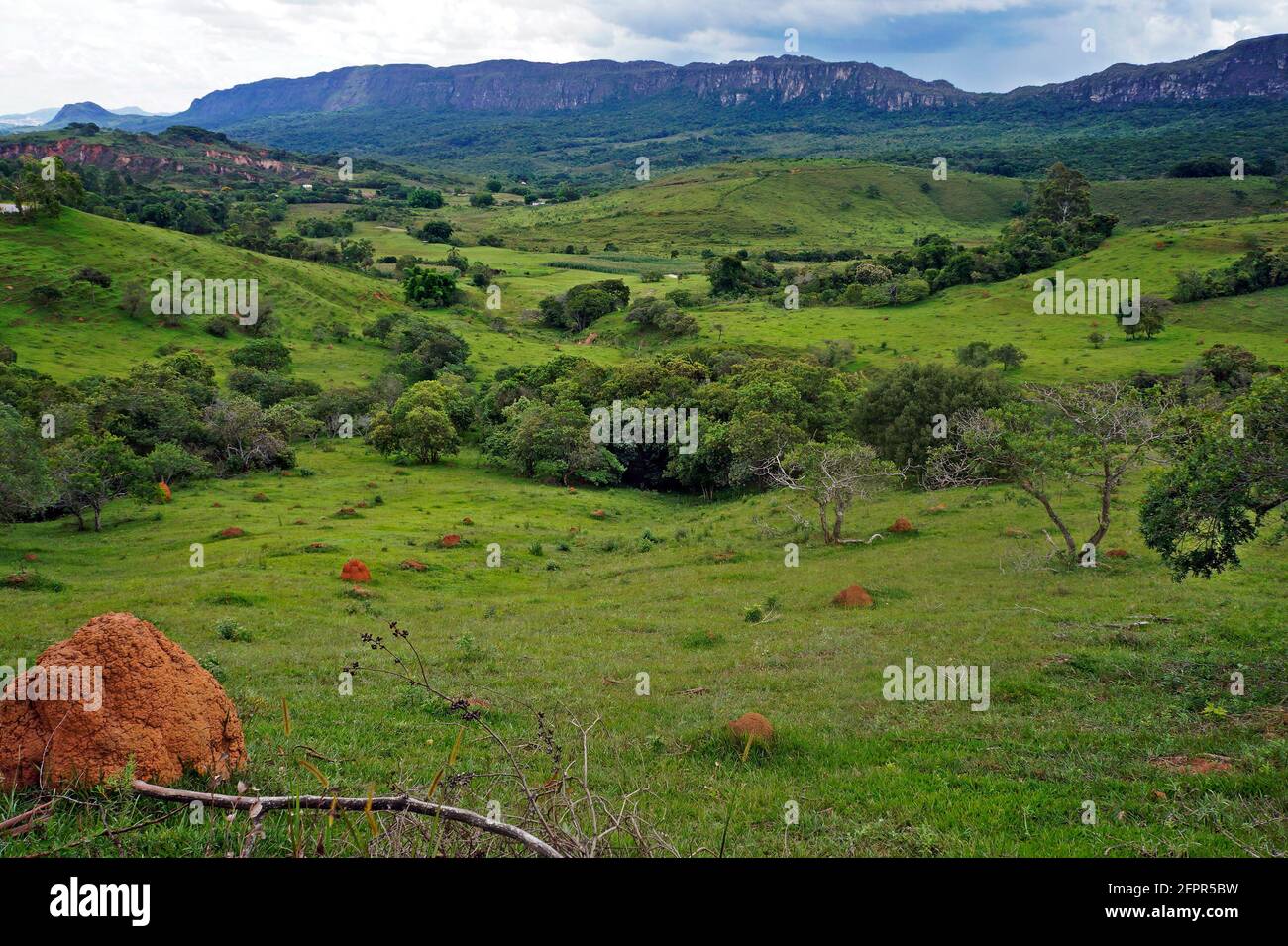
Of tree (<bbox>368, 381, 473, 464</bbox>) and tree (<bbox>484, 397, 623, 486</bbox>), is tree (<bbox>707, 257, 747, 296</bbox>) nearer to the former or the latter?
tree (<bbox>368, 381, 473, 464</bbox>)

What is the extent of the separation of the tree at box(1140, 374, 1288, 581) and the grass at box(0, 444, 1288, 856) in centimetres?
259

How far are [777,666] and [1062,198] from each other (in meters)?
137

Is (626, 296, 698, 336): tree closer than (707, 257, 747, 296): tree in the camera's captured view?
Yes

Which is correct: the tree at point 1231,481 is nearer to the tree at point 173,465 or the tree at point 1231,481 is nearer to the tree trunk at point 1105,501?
the tree trunk at point 1105,501

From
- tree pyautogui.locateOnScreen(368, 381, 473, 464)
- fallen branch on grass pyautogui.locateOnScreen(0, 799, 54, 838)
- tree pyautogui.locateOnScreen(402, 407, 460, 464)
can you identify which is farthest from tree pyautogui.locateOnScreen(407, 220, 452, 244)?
fallen branch on grass pyautogui.locateOnScreen(0, 799, 54, 838)

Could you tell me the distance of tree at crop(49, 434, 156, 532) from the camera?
39.3 meters

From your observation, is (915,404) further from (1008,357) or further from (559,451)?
(1008,357)

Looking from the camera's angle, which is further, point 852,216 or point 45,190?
point 852,216

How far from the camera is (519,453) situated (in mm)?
58375

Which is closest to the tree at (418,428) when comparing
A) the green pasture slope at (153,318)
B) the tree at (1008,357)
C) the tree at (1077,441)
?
the green pasture slope at (153,318)

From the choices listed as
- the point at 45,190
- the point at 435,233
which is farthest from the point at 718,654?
the point at 435,233

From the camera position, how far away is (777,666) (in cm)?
1723

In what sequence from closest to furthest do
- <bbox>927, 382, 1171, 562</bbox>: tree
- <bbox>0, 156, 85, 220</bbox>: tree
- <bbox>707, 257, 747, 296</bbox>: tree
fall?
<bbox>927, 382, 1171, 562</bbox>: tree, <bbox>0, 156, 85, 220</bbox>: tree, <bbox>707, 257, 747, 296</bbox>: tree
